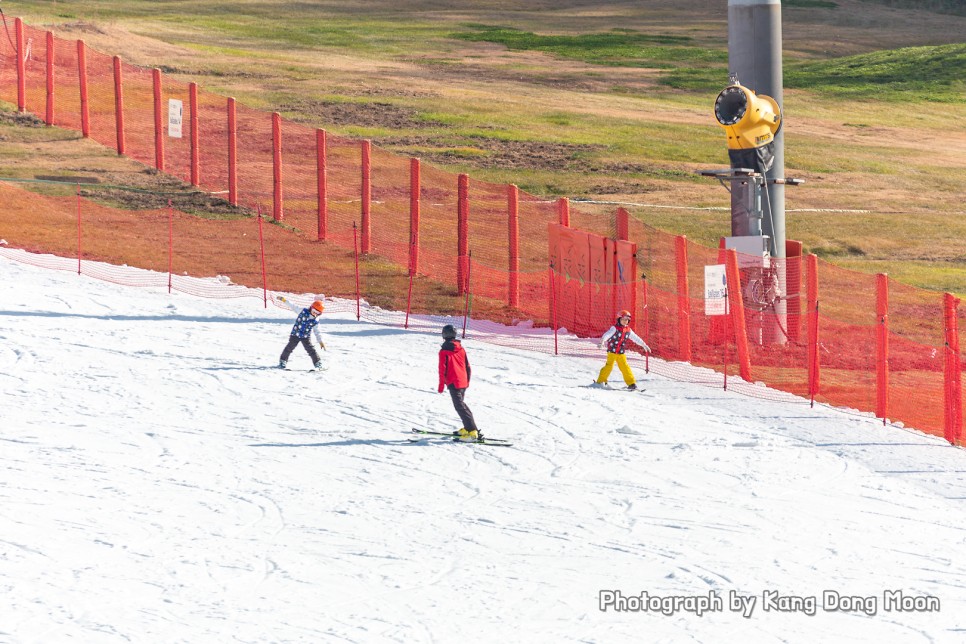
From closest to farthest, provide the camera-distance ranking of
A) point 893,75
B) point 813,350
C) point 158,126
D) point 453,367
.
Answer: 1. point 453,367
2. point 813,350
3. point 158,126
4. point 893,75

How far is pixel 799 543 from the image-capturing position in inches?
607

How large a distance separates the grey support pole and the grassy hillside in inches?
306

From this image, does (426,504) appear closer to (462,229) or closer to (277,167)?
(462,229)

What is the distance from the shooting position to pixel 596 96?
57.1 meters

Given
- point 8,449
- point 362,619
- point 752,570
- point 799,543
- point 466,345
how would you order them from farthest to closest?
point 466,345, point 8,449, point 799,543, point 752,570, point 362,619

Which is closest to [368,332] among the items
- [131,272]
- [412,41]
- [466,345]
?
[466,345]

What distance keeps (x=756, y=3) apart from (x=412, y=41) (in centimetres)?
4410

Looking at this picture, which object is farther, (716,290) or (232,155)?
(232,155)

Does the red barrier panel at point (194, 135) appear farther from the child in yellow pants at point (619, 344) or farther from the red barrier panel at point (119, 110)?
the child in yellow pants at point (619, 344)

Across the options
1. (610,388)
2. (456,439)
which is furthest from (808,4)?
(456,439)

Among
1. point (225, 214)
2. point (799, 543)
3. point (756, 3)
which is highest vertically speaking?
point (756, 3)

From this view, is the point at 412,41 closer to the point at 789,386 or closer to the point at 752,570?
the point at 789,386

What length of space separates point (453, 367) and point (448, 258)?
1225 cm

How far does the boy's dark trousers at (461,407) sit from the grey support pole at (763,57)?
9.83m
